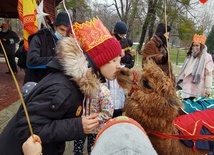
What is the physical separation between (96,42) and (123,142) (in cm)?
125

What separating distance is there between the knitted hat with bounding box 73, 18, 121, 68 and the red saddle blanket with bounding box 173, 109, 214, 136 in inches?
40.2

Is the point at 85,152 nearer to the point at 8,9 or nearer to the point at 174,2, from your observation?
the point at 8,9

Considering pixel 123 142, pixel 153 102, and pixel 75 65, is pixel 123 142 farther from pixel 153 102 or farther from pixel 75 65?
pixel 153 102

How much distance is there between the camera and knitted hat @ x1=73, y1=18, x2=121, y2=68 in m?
1.76

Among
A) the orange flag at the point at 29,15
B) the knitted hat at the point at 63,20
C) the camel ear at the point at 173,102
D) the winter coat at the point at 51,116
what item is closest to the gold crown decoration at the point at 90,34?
the winter coat at the point at 51,116

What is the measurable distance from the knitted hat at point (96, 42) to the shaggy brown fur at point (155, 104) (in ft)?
0.98

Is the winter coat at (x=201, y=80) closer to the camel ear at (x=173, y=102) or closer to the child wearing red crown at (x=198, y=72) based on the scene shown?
the child wearing red crown at (x=198, y=72)

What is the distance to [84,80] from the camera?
1548mm

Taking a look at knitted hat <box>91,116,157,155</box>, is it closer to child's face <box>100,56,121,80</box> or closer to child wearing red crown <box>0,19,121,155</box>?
child wearing red crown <box>0,19,121,155</box>

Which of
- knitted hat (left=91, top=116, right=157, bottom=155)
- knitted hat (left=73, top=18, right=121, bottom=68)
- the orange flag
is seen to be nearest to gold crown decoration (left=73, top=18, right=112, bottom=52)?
knitted hat (left=73, top=18, right=121, bottom=68)

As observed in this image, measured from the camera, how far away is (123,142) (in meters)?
0.62

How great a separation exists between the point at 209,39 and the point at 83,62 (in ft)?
97.1

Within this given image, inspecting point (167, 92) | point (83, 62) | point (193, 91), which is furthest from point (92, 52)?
point (193, 91)

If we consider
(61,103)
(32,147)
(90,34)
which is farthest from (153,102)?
(32,147)
